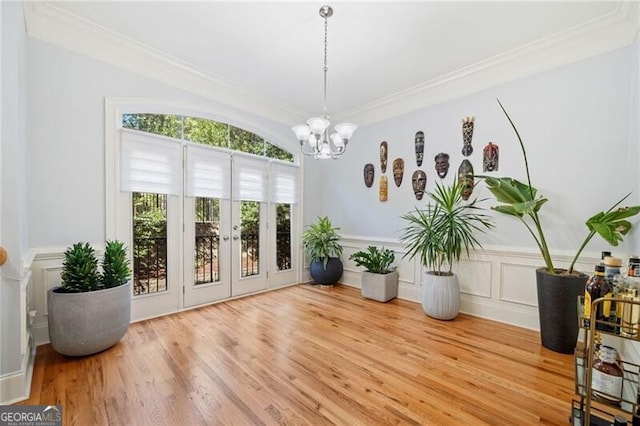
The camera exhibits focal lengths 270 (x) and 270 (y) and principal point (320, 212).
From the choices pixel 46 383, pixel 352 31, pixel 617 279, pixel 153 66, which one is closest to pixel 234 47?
pixel 153 66

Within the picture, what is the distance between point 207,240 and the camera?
381cm

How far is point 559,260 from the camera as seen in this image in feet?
9.57

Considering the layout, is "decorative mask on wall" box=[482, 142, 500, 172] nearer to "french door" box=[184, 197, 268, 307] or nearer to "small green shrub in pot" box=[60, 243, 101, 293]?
"french door" box=[184, 197, 268, 307]

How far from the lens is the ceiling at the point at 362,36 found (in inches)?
95.8

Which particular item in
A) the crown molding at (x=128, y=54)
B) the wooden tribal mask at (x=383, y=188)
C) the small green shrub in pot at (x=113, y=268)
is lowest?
the small green shrub in pot at (x=113, y=268)

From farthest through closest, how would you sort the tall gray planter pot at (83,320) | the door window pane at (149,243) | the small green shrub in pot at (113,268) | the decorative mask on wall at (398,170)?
the decorative mask on wall at (398,170)
the door window pane at (149,243)
the small green shrub in pot at (113,268)
the tall gray planter pot at (83,320)

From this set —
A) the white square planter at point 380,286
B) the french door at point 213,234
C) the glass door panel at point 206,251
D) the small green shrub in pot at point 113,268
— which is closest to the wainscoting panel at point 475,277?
the white square planter at point 380,286

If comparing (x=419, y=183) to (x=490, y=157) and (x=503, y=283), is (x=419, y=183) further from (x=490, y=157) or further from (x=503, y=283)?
(x=503, y=283)

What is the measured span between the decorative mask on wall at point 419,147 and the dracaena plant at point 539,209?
1035mm

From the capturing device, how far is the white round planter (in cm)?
326

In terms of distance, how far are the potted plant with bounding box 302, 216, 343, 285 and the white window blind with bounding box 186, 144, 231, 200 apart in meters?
1.58

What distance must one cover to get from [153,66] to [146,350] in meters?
3.13

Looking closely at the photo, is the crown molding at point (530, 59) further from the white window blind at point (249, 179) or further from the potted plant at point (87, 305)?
the potted plant at point (87, 305)

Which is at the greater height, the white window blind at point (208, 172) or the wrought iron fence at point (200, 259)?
the white window blind at point (208, 172)
